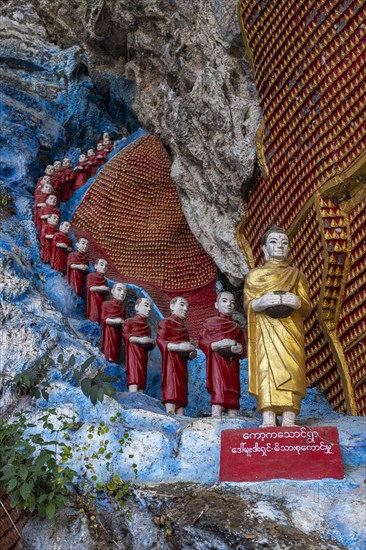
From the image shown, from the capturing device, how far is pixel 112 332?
796 centimetres

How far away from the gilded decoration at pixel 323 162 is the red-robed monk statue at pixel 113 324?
72.9 inches

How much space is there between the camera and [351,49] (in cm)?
732

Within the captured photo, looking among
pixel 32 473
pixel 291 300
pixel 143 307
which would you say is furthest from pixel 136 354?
pixel 32 473

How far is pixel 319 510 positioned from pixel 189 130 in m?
5.93

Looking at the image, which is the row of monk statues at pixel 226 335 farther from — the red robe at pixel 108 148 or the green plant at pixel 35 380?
the red robe at pixel 108 148

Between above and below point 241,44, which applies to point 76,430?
below

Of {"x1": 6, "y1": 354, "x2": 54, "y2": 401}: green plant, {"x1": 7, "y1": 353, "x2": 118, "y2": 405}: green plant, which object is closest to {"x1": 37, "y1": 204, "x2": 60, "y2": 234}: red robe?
{"x1": 7, "y1": 353, "x2": 118, "y2": 405}: green plant

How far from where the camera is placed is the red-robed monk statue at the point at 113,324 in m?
7.89

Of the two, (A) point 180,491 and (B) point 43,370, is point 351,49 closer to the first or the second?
(B) point 43,370

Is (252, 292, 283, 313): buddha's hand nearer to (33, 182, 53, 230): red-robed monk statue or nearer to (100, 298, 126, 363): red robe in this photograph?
(100, 298, 126, 363): red robe

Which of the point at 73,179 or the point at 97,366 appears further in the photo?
the point at 73,179

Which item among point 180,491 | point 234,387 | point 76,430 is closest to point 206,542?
point 180,491

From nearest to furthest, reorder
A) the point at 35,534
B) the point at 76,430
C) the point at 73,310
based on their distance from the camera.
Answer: the point at 35,534, the point at 76,430, the point at 73,310

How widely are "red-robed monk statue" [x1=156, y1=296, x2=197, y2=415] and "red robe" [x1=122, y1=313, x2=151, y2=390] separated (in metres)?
0.44
